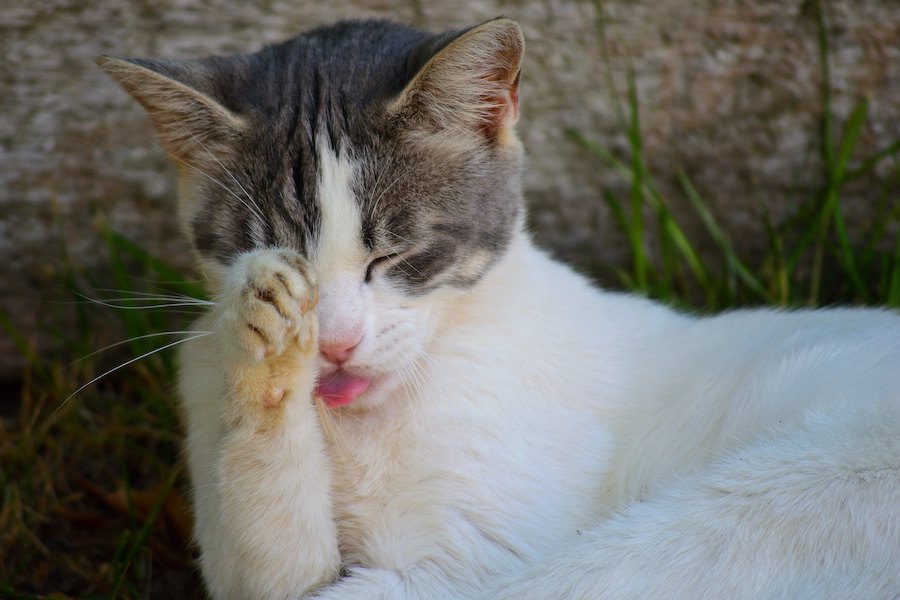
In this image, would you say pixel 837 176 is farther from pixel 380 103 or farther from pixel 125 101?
pixel 125 101

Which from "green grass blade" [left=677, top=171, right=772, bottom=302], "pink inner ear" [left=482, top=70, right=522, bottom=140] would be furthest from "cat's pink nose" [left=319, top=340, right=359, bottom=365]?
"green grass blade" [left=677, top=171, right=772, bottom=302]

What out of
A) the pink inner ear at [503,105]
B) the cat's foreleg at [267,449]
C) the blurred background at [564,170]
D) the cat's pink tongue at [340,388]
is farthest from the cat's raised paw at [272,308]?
the blurred background at [564,170]

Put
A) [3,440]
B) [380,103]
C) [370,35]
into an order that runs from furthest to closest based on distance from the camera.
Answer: [3,440], [370,35], [380,103]

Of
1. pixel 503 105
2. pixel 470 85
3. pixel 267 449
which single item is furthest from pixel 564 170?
pixel 267 449

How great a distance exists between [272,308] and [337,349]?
7.0 inches

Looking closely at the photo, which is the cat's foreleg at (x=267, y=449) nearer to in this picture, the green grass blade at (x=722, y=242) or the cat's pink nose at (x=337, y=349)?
the cat's pink nose at (x=337, y=349)

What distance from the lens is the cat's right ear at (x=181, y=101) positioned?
6.30ft

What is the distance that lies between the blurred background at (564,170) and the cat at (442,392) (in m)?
0.89

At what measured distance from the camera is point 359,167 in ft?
6.36

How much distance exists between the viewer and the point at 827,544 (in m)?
1.66

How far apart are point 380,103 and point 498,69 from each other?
275 mm

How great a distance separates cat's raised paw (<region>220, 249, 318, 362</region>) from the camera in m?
1.66

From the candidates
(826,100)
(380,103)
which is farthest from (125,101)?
(826,100)

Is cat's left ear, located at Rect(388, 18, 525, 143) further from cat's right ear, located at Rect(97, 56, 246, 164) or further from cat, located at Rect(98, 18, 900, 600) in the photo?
cat's right ear, located at Rect(97, 56, 246, 164)
